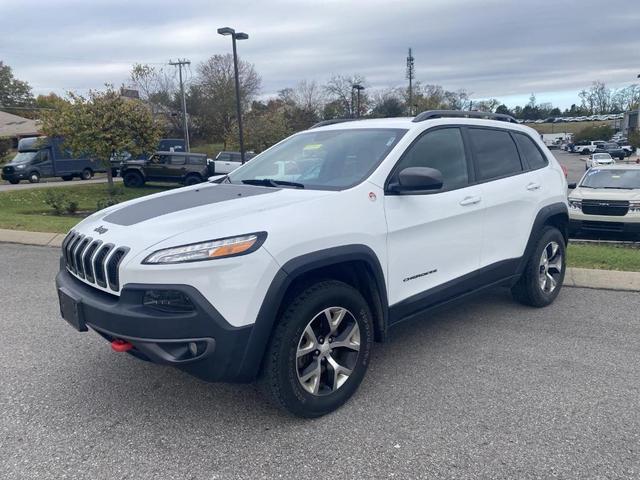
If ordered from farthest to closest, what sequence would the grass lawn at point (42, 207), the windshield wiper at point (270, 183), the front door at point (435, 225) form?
the grass lawn at point (42, 207), the windshield wiper at point (270, 183), the front door at point (435, 225)

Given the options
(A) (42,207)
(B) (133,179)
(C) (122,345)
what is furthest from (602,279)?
(B) (133,179)

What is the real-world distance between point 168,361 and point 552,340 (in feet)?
10.4

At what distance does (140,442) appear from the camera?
120 inches

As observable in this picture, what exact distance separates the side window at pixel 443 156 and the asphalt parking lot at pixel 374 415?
1351mm

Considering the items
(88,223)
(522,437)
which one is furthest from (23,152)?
(522,437)

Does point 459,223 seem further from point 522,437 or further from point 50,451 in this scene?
point 50,451

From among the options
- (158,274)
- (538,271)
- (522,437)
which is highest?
Result: (158,274)

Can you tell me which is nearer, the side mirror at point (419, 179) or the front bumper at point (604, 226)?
the side mirror at point (419, 179)

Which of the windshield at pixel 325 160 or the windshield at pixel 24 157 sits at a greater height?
the windshield at pixel 24 157

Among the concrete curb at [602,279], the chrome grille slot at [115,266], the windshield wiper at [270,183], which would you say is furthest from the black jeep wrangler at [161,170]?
the chrome grille slot at [115,266]

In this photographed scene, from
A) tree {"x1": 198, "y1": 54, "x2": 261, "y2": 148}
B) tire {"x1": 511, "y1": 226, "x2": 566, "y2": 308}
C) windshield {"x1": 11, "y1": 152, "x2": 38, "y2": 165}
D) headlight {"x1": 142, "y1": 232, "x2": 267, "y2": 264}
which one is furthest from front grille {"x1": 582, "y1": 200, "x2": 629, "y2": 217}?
tree {"x1": 198, "y1": 54, "x2": 261, "y2": 148}

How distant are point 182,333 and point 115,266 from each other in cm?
56

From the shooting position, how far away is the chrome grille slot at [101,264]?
3076mm

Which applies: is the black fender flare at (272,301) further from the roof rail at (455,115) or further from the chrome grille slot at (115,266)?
the roof rail at (455,115)
